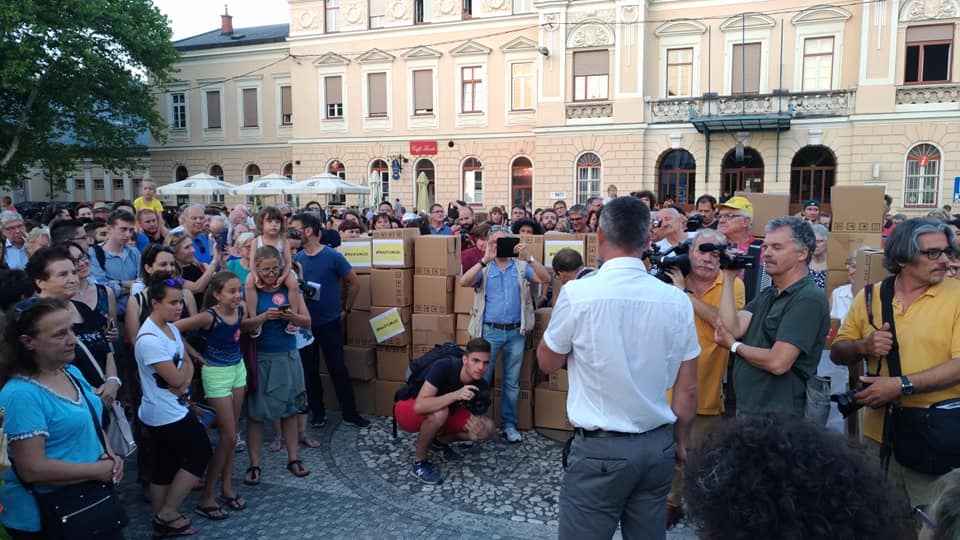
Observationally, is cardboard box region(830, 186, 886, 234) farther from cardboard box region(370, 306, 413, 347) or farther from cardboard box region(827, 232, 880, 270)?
cardboard box region(370, 306, 413, 347)

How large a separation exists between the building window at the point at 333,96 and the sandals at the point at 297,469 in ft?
83.4

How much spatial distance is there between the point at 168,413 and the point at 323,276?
7.61ft

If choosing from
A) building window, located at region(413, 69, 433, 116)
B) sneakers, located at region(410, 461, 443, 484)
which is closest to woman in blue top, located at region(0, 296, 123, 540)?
sneakers, located at region(410, 461, 443, 484)

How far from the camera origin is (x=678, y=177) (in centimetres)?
2383

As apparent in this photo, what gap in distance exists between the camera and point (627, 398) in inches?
98.3

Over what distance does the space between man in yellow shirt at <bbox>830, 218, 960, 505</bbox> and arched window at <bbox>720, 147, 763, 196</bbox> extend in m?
21.4

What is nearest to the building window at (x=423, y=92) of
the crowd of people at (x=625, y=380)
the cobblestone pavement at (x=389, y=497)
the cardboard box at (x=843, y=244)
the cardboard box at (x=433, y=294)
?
the cardboard box at (x=433, y=294)

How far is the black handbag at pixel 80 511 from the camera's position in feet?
8.66

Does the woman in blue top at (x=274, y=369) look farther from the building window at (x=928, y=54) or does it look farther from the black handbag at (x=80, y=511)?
the building window at (x=928, y=54)

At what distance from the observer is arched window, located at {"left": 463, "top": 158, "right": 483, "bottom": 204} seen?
26.9 metres

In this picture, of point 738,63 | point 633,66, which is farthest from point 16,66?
point 738,63

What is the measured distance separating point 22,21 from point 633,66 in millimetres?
21832

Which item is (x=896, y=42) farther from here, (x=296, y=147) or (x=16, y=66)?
(x=16, y=66)

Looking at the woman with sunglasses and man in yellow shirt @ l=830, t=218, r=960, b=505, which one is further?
the woman with sunglasses
